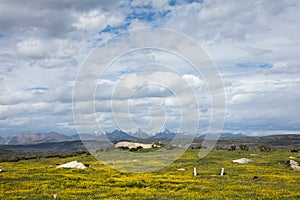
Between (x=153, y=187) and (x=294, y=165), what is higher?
(x=294, y=165)

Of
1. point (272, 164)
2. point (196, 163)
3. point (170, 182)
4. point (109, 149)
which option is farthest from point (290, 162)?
point (109, 149)

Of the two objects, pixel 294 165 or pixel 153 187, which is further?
pixel 294 165

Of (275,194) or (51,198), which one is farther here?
(275,194)

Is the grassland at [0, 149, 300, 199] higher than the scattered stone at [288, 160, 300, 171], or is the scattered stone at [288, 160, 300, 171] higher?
the scattered stone at [288, 160, 300, 171]

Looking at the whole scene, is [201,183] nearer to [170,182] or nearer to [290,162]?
[170,182]

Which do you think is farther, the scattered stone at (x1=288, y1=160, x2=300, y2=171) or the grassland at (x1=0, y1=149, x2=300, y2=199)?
the scattered stone at (x1=288, y1=160, x2=300, y2=171)

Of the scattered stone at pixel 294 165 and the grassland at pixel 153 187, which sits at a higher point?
the scattered stone at pixel 294 165

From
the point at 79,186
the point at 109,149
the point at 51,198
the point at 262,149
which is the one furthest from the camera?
the point at 109,149

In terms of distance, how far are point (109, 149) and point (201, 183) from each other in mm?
66041

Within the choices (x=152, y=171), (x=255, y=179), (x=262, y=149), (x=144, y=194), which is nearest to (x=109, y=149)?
(x=262, y=149)

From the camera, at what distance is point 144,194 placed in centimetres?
2908

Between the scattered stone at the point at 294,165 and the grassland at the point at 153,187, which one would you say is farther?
the scattered stone at the point at 294,165

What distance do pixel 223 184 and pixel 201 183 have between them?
2214 millimetres

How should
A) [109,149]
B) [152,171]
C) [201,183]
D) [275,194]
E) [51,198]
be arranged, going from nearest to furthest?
[51,198]
[275,194]
[201,183]
[152,171]
[109,149]
